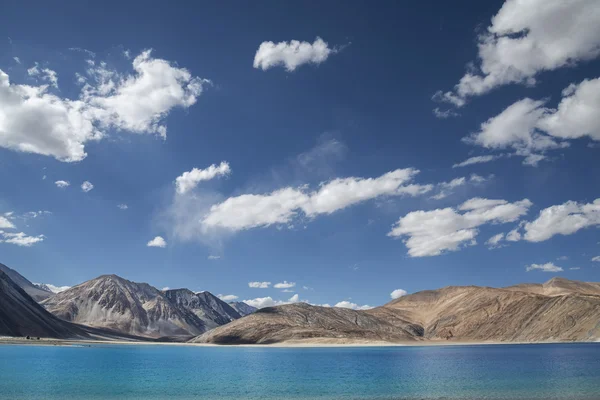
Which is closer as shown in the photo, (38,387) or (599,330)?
(38,387)

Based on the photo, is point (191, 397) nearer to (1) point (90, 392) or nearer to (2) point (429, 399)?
(1) point (90, 392)

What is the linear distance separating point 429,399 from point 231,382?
26.1 metres

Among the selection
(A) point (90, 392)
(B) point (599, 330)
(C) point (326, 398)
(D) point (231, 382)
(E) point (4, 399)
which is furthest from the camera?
(B) point (599, 330)

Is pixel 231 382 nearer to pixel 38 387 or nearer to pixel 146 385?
pixel 146 385

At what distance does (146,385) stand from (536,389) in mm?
41475

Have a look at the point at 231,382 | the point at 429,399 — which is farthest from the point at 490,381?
the point at 231,382

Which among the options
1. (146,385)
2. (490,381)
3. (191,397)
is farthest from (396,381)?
(146,385)

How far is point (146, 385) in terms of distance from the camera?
55906 millimetres

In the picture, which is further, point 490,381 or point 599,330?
point 599,330

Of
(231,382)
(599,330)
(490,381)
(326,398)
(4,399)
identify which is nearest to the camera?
(4,399)

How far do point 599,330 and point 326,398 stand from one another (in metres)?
198

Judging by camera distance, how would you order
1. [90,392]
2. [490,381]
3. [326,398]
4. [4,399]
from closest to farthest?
[4,399]
[326,398]
[90,392]
[490,381]

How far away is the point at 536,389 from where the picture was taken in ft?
159

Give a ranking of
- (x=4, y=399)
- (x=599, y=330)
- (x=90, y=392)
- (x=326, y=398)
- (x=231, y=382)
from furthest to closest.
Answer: (x=599, y=330)
(x=231, y=382)
(x=90, y=392)
(x=326, y=398)
(x=4, y=399)
